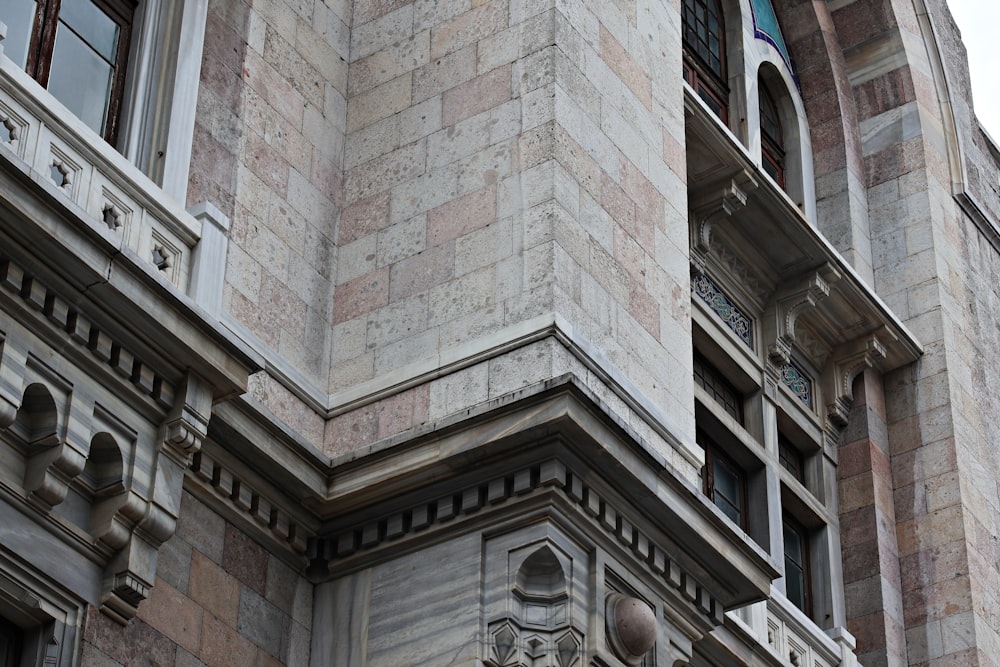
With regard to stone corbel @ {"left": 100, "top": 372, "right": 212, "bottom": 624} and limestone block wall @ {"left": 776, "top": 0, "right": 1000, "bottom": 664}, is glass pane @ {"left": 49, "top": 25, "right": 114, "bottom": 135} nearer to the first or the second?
stone corbel @ {"left": 100, "top": 372, "right": 212, "bottom": 624}

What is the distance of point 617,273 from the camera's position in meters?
15.6

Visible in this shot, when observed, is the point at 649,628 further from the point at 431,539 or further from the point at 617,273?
the point at 617,273

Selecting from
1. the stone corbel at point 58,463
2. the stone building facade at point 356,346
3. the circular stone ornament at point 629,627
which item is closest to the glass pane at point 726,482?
the stone building facade at point 356,346

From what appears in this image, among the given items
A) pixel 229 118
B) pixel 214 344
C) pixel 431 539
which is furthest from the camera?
pixel 229 118

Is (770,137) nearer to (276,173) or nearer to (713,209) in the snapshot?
(713,209)

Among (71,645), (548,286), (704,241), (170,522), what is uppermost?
(704,241)

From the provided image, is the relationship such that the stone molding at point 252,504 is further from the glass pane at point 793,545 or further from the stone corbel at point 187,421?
the glass pane at point 793,545

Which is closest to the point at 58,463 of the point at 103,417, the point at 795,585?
the point at 103,417

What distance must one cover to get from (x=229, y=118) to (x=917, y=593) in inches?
389

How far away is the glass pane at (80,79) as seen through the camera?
46.9ft

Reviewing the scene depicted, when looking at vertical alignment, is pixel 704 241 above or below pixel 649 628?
above

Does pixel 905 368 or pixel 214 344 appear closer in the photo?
pixel 214 344

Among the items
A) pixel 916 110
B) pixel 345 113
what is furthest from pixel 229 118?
pixel 916 110

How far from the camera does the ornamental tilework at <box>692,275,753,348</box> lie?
2119 cm
